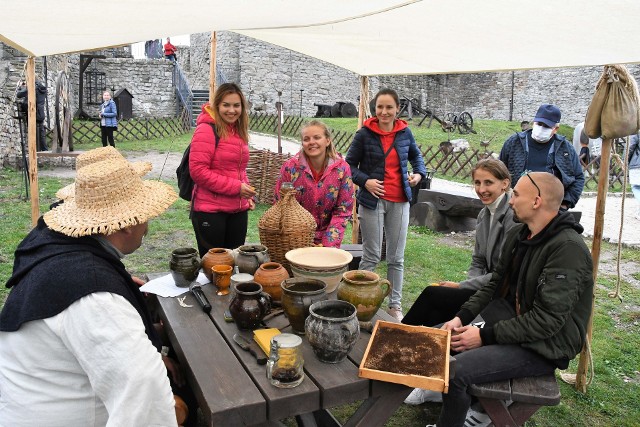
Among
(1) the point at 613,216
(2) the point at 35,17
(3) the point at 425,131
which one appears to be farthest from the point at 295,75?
(2) the point at 35,17

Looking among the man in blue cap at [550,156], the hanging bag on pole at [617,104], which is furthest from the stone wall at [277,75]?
the hanging bag on pole at [617,104]

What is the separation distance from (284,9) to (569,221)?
1715mm

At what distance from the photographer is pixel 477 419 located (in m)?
2.42

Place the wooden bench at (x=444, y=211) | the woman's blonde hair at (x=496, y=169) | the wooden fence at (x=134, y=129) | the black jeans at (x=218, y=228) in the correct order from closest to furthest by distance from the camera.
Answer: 1. the woman's blonde hair at (x=496, y=169)
2. the black jeans at (x=218, y=228)
3. the wooden bench at (x=444, y=211)
4. the wooden fence at (x=134, y=129)

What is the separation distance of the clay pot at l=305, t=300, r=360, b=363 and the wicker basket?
750mm

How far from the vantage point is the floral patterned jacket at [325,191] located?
307 cm

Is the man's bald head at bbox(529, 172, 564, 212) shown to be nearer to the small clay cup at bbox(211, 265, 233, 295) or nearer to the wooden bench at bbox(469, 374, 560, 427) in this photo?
the wooden bench at bbox(469, 374, 560, 427)

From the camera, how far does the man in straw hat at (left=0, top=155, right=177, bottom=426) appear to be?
1335 millimetres

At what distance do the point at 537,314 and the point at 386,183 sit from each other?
1.77 m

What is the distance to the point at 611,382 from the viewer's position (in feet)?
10.3

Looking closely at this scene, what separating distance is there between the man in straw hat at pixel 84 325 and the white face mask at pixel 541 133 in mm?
3268

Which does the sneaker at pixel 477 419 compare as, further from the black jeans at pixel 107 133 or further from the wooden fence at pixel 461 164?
the black jeans at pixel 107 133

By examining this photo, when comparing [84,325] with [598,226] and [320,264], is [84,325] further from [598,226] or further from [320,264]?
[598,226]

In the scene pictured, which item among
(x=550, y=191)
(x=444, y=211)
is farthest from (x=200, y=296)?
(x=444, y=211)
